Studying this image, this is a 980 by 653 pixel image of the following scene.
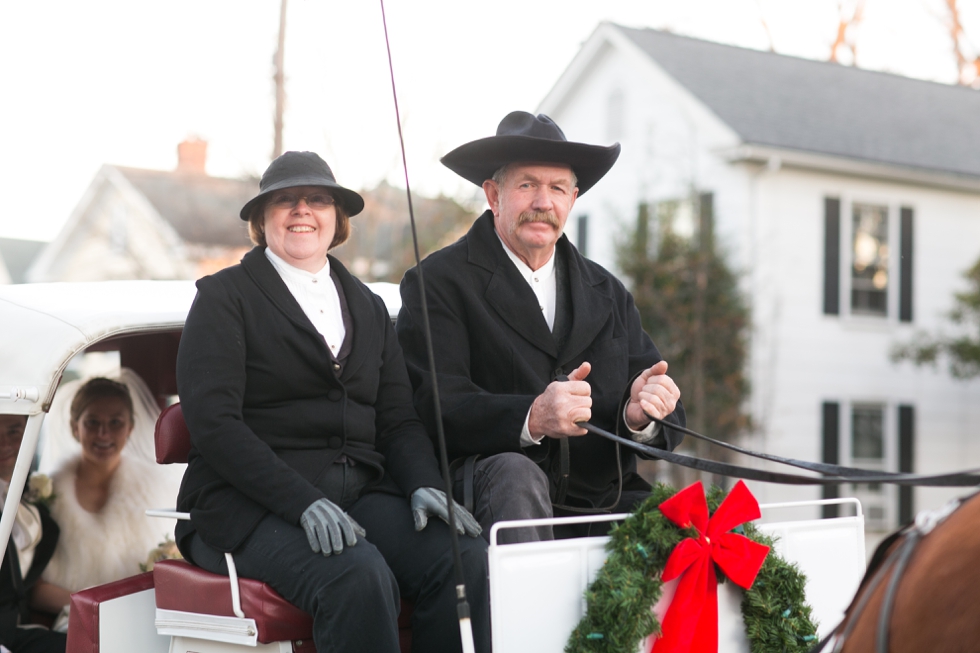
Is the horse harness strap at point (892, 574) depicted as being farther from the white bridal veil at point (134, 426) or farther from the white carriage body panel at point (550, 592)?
the white bridal veil at point (134, 426)

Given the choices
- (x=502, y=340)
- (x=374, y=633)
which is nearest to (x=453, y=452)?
(x=502, y=340)

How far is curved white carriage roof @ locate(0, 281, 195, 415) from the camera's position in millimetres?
3506

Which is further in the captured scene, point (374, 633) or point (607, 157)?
point (607, 157)

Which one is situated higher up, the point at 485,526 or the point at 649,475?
the point at 485,526

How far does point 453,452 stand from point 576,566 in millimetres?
942

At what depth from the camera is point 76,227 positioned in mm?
30125

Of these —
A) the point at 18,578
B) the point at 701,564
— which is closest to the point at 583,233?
the point at 18,578

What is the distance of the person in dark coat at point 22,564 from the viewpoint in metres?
4.35

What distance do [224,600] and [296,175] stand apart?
1.31m

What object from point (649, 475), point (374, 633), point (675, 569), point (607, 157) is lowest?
point (649, 475)

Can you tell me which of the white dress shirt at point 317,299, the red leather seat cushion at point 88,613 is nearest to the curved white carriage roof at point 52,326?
the white dress shirt at point 317,299

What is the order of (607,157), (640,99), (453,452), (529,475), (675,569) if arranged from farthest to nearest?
(640,99) < (607,157) < (453,452) < (529,475) < (675,569)

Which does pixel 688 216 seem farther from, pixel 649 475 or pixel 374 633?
pixel 374 633

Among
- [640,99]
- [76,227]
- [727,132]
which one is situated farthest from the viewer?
[76,227]
